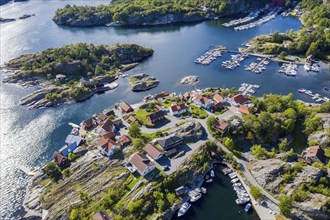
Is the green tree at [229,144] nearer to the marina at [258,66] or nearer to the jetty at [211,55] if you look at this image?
the marina at [258,66]

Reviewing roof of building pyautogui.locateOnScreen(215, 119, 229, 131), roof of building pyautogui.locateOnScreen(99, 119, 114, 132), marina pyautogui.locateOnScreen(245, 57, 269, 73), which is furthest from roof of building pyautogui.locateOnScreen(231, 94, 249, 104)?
roof of building pyautogui.locateOnScreen(99, 119, 114, 132)

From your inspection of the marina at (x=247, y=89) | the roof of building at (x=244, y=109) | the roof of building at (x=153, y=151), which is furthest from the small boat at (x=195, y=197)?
the marina at (x=247, y=89)

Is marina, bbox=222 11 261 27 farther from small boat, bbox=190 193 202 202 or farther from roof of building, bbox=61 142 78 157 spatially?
small boat, bbox=190 193 202 202

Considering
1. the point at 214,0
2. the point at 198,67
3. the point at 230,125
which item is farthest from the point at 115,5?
the point at 230,125

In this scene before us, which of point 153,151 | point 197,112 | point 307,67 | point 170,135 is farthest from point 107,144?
point 307,67

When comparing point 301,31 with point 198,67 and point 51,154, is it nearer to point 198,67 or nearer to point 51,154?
point 198,67
